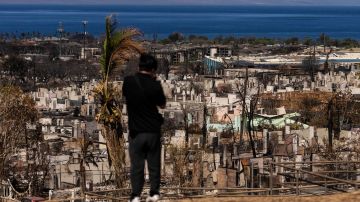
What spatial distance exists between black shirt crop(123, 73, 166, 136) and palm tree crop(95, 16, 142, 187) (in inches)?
153

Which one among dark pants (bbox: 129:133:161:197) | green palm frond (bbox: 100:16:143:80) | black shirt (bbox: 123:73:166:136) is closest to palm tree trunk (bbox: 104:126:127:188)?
green palm frond (bbox: 100:16:143:80)

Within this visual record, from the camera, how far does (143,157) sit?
7.23m

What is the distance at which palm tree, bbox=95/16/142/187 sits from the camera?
436 inches

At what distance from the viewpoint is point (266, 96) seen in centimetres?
3562

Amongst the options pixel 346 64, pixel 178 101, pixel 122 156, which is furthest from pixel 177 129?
pixel 346 64

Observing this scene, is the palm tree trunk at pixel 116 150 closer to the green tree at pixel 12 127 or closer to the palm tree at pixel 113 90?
the palm tree at pixel 113 90

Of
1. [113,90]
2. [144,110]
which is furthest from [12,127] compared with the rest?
[144,110]

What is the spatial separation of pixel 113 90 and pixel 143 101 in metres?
4.21

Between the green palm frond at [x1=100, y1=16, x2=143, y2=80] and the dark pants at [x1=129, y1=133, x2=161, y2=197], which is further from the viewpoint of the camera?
the green palm frond at [x1=100, y1=16, x2=143, y2=80]

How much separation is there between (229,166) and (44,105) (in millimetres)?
18852

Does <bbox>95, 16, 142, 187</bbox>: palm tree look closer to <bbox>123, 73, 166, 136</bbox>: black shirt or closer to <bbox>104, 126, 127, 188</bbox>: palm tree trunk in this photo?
<bbox>104, 126, 127, 188</bbox>: palm tree trunk

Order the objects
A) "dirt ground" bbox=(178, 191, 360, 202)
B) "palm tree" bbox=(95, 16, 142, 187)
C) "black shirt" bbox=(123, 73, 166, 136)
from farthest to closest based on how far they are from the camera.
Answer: "palm tree" bbox=(95, 16, 142, 187), "dirt ground" bbox=(178, 191, 360, 202), "black shirt" bbox=(123, 73, 166, 136)

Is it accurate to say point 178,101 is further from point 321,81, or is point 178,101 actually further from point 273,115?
point 321,81

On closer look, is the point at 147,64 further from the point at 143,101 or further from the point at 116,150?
the point at 116,150
